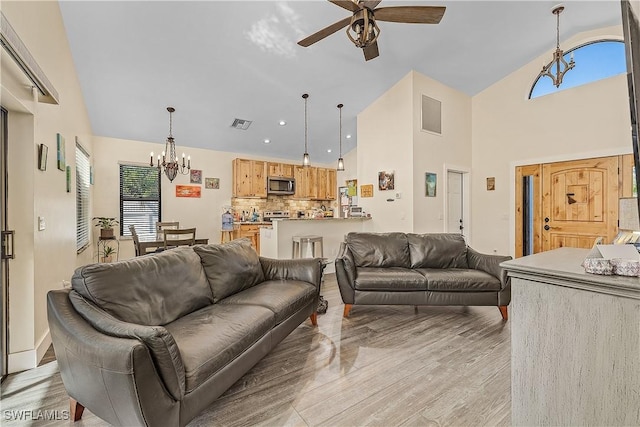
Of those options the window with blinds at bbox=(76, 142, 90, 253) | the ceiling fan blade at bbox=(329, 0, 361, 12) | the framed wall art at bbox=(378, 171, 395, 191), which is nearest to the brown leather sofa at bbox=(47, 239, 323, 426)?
the ceiling fan blade at bbox=(329, 0, 361, 12)

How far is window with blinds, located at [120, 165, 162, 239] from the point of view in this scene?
6.09 m

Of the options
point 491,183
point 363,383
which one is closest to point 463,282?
point 363,383

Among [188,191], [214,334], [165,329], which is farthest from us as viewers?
[188,191]

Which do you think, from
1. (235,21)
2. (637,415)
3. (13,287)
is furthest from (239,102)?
(637,415)

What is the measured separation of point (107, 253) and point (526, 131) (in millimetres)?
7910

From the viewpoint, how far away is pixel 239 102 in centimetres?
529

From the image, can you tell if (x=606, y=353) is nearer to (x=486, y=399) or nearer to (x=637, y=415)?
(x=637, y=415)

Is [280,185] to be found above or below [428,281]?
above

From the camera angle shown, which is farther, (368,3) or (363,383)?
(368,3)

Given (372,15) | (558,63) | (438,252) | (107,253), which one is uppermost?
(558,63)

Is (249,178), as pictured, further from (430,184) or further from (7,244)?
(7,244)

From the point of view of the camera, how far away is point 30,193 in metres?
2.26

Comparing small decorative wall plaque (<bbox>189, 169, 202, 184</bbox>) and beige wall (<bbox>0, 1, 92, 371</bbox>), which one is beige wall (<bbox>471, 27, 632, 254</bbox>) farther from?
beige wall (<bbox>0, 1, 92, 371</bbox>)

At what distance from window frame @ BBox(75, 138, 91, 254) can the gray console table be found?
5.05 metres
